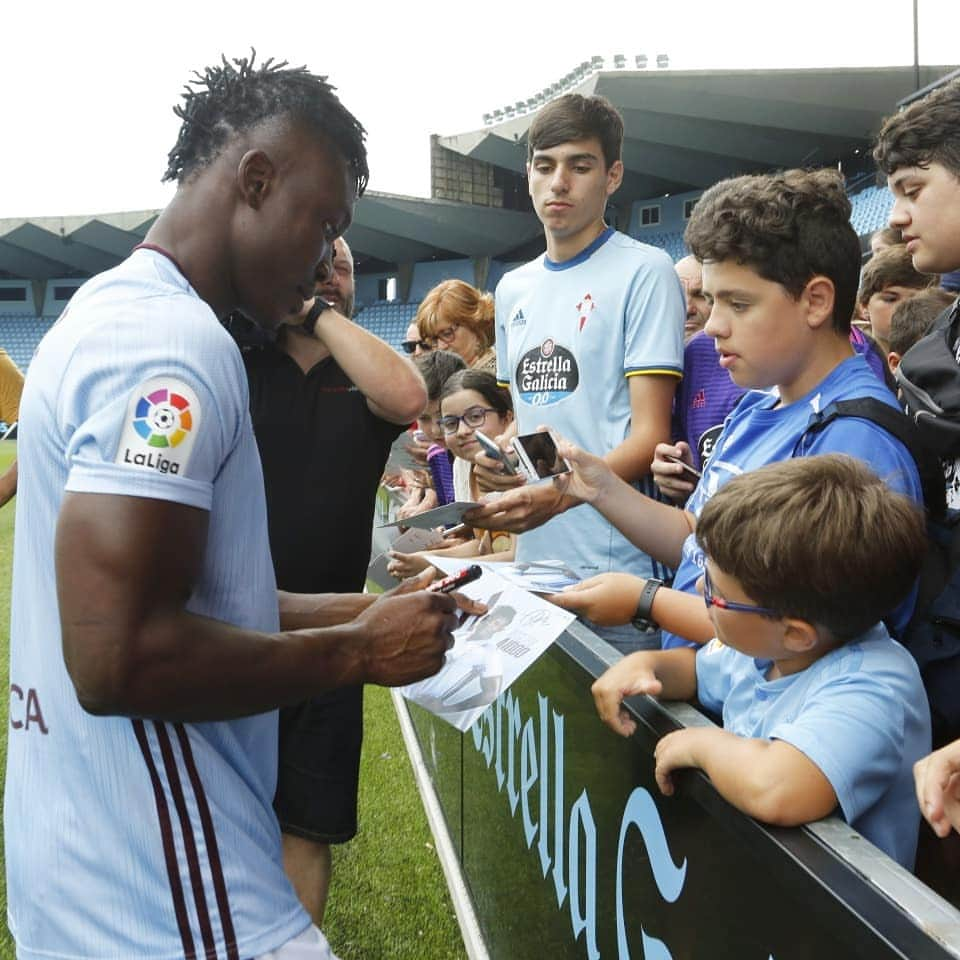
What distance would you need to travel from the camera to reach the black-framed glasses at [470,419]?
359 cm

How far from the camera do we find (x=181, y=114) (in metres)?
1.49

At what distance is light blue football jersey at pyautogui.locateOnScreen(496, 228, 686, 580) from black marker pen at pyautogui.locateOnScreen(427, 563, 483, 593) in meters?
1.02

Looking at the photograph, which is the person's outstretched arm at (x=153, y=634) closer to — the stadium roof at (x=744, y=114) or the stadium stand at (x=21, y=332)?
the stadium roof at (x=744, y=114)

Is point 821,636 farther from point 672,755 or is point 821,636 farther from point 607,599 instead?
point 607,599

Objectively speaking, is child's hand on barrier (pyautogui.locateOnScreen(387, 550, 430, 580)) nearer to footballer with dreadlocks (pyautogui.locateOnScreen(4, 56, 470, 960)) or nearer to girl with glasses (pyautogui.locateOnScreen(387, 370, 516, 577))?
girl with glasses (pyautogui.locateOnScreen(387, 370, 516, 577))

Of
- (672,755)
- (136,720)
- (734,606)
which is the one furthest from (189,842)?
(734,606)

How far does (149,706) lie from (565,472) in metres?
1.38

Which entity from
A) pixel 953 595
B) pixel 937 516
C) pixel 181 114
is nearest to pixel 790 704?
pixel 953 595

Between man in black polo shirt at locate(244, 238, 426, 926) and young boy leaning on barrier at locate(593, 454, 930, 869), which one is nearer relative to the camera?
young boy leaning on barrier at locate(593, 454, 930, 869)

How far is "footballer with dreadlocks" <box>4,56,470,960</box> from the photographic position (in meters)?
1.02

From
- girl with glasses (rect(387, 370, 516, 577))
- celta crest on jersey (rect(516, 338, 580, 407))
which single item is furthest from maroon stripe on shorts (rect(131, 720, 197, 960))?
girl with glasses (rect(387, 370, 516, 577))

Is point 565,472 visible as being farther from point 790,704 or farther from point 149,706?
point 149,706

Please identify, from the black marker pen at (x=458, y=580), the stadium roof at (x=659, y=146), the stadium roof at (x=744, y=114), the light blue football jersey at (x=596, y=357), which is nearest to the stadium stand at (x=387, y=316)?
the stadium roof at (x=659, y=146)

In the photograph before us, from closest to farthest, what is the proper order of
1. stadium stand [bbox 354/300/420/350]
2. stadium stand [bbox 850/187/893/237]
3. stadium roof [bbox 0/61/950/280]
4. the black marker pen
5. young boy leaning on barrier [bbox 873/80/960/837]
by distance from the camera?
the black marker pen < young boy leaning on barrier [bbox 873/80/960/837] < stadium stand [bbox 850/187/893/237] < stadium roof [bbox 0/61/950/280] < stadium stand [bbox 354/300/420/350]
